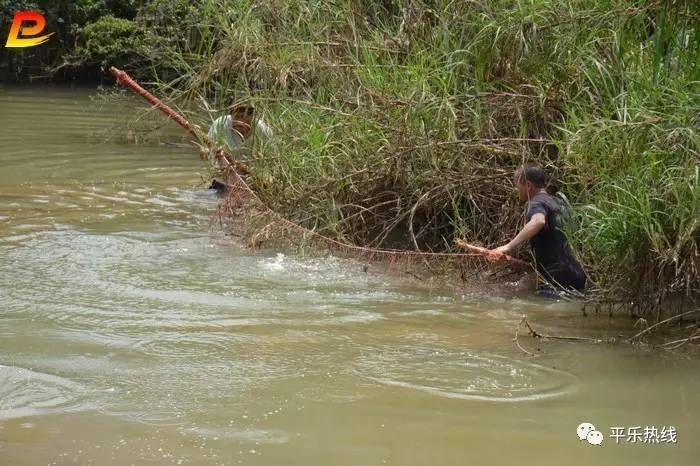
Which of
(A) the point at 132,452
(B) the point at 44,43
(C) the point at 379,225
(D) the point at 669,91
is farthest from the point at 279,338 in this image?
(B) the point at 44,43

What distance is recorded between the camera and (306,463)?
4.15 meters

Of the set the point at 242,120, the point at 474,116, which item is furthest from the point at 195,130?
the point at 474,116

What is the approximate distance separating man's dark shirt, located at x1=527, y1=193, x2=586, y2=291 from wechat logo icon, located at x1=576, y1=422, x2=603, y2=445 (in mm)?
2325

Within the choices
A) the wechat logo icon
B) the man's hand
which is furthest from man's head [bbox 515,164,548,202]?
the wechat logo icon

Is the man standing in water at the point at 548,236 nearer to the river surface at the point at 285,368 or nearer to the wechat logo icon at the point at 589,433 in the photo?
the river surface at the point at 285,368

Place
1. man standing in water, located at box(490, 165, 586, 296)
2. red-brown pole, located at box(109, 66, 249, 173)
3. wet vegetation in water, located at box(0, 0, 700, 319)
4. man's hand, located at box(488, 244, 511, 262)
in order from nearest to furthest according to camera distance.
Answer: wet vegetation in water, located at box(0, 0, 700, 319) → man's hand, located at box(488, 244, 511, 262) → man standing in water, located at box(490, 165, 586, 296) → red-brown pole, located at box(109, 66, 249, 173)

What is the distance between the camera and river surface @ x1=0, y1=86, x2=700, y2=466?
4.33 meters

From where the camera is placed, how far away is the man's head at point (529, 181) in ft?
22.5

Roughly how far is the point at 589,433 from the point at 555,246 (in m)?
2.56

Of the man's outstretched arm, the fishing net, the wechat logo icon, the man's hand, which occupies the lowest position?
the wechat logo icon

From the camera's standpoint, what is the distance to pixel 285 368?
17.5ft

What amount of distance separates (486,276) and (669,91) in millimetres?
1793

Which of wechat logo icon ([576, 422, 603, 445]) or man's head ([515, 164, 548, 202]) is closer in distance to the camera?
wechat logo icon ([576, 422, 603, 445])

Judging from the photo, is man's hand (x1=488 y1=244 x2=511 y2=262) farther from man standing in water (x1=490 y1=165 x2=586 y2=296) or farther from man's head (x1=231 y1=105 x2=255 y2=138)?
man's head (x1=231 y1=105 x2=255 y2=138)
